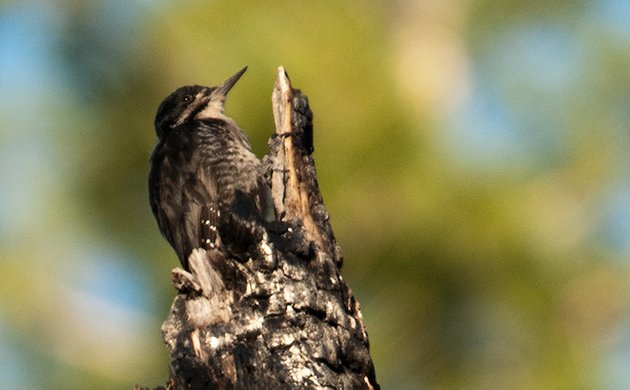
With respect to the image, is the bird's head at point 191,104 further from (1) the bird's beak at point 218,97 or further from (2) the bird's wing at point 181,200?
(2) the bird's wing at point 181,200

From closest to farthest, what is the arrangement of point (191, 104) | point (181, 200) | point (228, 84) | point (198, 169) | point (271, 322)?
1. point (271, 322)
2. point (228, 84)
3. point (181, 200)
4. point (198, 169)
5. point (191, 104)

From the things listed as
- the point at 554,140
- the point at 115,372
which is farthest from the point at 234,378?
the point at 554,140

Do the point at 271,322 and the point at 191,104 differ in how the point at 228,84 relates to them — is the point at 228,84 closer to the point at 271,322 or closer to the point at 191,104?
the point at 191,104

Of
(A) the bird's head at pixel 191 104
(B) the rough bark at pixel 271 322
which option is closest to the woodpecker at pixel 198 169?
(A) the bird's head at pixel 191 104

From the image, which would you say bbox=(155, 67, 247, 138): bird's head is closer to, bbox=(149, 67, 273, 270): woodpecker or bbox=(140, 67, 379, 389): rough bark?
bbox=(149, 67, 273, 270): woodpecker

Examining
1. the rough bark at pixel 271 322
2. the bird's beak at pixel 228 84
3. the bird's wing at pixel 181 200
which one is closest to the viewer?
the rough bark at pixel 271 322

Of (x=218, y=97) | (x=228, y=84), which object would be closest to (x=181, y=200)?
(x=218, y=97)
